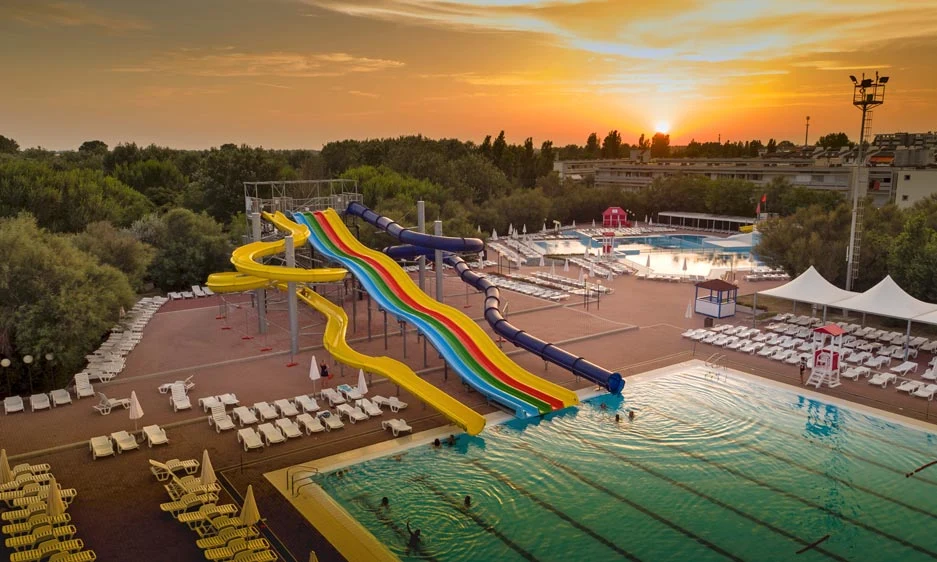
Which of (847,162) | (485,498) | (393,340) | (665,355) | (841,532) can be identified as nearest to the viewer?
(841,532)

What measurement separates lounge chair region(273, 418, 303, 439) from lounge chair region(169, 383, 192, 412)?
3.03 metres

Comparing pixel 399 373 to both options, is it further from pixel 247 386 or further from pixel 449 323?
pixel 247 386

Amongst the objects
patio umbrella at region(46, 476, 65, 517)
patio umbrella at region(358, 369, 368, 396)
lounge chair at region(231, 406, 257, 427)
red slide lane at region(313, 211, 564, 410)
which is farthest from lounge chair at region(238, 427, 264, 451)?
red slide lane at region(313, 211, 564, 410)

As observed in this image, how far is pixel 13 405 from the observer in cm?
1828

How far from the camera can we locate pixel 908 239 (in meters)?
28.4

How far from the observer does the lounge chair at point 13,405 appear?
18156 mm

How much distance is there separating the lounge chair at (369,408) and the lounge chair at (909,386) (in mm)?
15244

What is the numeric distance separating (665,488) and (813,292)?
49.8 ft

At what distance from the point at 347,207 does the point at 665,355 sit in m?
14.7

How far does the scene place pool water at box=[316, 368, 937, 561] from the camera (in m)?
12.7

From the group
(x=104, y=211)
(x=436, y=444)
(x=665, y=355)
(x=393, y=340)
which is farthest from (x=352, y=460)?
(x=104, y=211)

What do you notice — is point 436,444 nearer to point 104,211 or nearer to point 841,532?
point 841,532

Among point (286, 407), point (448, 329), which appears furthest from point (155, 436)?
point (448, 329)

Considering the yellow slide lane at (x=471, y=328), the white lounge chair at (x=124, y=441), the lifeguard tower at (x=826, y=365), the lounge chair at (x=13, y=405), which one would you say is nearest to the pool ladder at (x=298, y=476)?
the white lounge chair at (x=124, y=441)
